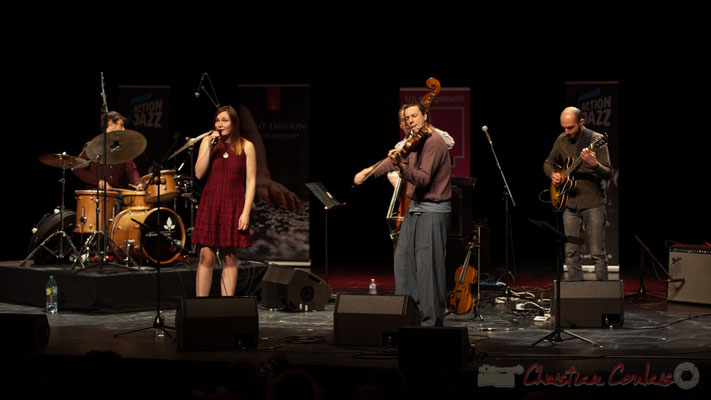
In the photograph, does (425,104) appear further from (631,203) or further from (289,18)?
(631,203)

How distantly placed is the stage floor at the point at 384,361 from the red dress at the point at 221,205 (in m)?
0.79

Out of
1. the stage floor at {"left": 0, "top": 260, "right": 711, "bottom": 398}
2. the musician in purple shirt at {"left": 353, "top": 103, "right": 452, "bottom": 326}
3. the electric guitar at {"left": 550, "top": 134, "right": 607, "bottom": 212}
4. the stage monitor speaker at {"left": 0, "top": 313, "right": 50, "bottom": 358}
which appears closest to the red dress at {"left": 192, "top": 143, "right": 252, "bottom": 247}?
the stage floor at {"left": 0, "top": 260, "right": 711, "bottom": 398}

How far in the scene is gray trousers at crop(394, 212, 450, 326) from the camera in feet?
16.8

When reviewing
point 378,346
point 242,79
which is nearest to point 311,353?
point 378,346

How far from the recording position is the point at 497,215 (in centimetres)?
1165

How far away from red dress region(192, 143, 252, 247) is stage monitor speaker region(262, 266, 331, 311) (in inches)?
41.4

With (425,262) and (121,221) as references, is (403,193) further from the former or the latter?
(121,221)

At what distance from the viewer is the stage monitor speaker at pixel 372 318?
474 cm

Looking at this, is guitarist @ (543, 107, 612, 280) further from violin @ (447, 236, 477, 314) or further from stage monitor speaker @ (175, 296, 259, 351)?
stage monitor speaker @ (175, 296, 259, 351)

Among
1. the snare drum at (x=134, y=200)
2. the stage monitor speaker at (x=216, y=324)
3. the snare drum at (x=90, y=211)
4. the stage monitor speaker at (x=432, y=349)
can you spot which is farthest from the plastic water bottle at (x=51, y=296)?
the stage monitor speaker at (x=432, y=349)

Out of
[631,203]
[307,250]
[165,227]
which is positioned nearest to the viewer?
[165,227]

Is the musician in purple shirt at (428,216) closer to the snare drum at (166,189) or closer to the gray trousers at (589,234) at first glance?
the gray trousers at (589,234)

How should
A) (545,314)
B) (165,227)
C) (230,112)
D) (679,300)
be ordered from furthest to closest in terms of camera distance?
(165,227) < (679,300) < (545,314) < (230,112)

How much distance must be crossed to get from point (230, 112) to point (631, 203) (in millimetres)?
7550
